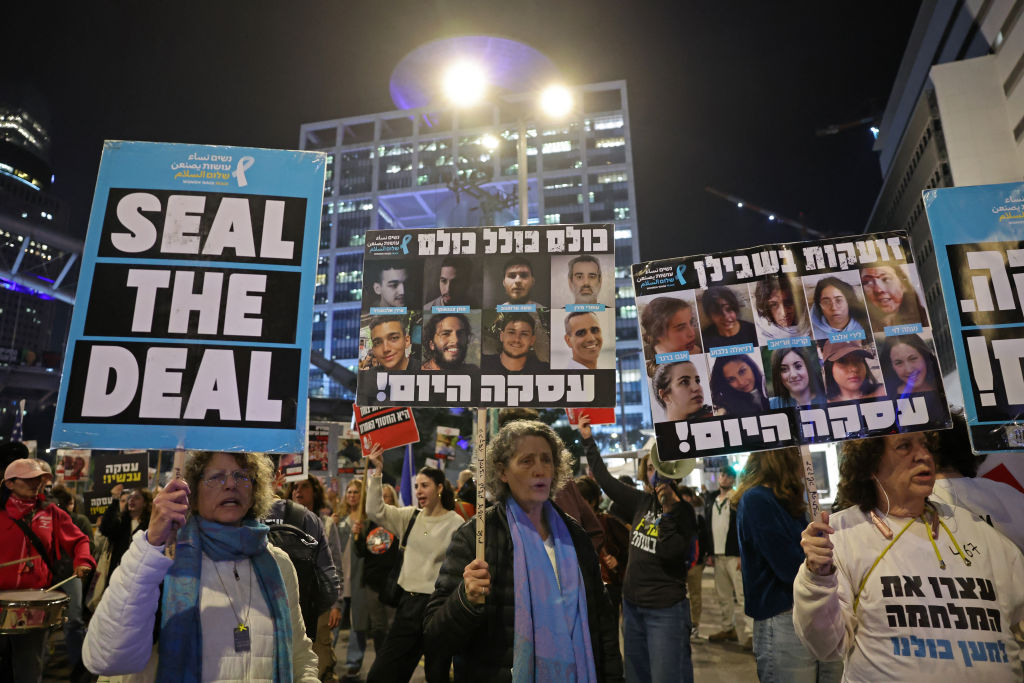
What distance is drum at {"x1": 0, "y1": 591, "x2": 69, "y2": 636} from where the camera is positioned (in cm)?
466

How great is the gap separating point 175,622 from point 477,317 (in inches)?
79.9

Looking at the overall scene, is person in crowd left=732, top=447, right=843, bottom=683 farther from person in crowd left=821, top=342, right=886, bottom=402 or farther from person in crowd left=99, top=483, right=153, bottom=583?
person in crowd left=99, top=483, right=153, bottom=583

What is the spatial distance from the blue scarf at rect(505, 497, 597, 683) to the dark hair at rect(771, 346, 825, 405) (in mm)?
1388

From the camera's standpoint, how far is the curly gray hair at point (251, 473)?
2977 mm

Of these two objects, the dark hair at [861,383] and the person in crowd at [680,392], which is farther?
the person in crowd at [680,392]

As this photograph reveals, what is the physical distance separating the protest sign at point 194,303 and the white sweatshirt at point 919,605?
2.39m

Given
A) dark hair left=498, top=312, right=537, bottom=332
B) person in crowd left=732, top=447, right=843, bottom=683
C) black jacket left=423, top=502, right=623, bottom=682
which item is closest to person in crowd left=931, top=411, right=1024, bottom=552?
person in crowd left=732, top=447, right=843, bottom=683

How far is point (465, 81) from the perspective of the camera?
20.4 ft

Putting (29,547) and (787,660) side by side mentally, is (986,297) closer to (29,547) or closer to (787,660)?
(787,660)

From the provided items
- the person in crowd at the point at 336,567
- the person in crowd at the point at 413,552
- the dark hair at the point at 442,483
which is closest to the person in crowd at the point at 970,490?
the person in crowd at the point at 413,552

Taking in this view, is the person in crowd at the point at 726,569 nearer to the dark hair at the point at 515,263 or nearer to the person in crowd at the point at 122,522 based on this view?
the dark hair at the point at 515,263

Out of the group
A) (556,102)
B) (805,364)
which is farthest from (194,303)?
(556,102)

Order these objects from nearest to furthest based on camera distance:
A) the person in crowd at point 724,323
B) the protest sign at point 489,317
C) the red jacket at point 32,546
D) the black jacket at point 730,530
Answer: the person in crowd at point 724,323 < the protest sign at point 489,317 < the red jacket at point 32,546 < the black jacket at point 730,530

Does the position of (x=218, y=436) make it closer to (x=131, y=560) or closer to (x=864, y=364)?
(x=131, y=560)
